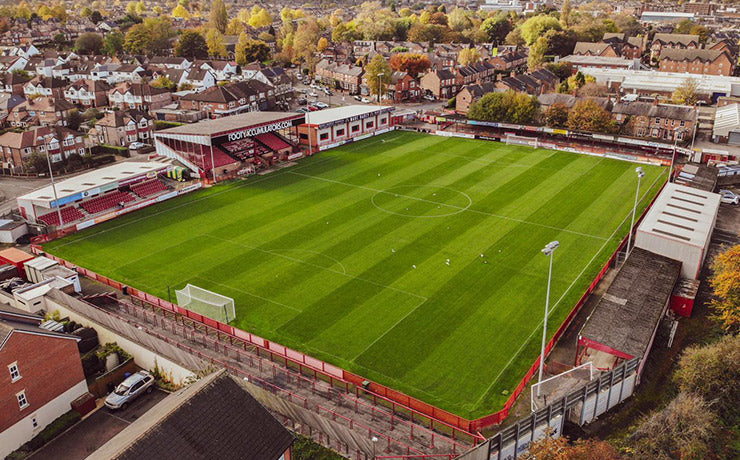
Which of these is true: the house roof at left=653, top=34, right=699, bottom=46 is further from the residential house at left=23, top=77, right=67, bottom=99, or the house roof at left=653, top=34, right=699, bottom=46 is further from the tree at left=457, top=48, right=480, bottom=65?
the residential house at left=23, top=77, right=67, bottom=99

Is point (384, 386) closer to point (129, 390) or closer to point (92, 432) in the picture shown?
point (129, 390)

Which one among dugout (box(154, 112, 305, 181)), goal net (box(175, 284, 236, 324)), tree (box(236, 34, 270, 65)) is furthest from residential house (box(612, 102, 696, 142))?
tree (box(236, 34, 270, 65))

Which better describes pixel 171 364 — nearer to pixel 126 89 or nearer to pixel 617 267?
pixel 617 267

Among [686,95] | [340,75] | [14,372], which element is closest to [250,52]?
[340,75]

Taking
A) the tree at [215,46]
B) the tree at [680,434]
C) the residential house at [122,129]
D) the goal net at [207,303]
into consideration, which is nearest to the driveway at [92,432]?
the goal net at [207,303]

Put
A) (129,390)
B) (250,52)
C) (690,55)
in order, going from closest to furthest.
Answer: (129,390), (690,55), (250,52)

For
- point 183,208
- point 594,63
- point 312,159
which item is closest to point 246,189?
point 183,208
